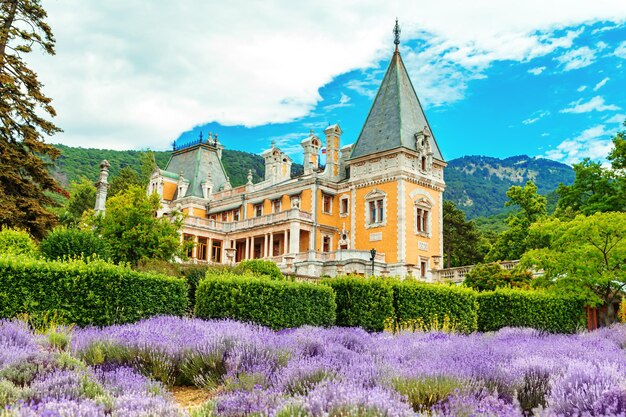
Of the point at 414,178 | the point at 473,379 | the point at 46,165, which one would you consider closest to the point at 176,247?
the point at 46,165

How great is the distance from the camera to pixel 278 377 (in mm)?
6707

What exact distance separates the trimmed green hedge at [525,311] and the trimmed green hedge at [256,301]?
28.7ft

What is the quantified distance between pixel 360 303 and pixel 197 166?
47.9 meters

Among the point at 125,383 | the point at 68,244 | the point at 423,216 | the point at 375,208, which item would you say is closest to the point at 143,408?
the point at 125,383

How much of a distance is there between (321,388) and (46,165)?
83.2 feet

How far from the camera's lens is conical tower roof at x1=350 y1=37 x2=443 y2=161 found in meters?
44.1

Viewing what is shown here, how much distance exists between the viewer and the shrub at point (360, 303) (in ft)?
51.0

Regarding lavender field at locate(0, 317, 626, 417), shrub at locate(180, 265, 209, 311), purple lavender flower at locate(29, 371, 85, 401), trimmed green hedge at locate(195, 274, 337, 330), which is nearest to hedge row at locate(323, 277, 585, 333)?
Result: trimmed green hedge at locate(195, 274, 337, 330)

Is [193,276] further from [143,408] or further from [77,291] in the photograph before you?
[143,408]

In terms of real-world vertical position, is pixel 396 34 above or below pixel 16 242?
above

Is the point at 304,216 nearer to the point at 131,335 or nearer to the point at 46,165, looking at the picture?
the point at 46,165

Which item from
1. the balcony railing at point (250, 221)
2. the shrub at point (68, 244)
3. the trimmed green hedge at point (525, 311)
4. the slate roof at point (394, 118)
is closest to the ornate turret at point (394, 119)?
the slate roof at point (394, 118)

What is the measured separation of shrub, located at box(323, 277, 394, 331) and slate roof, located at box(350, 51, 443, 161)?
28135mm

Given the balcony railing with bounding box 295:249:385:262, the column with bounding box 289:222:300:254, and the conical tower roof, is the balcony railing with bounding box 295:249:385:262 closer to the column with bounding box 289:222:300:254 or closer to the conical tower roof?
the column with bounding box 289:222:300:254
